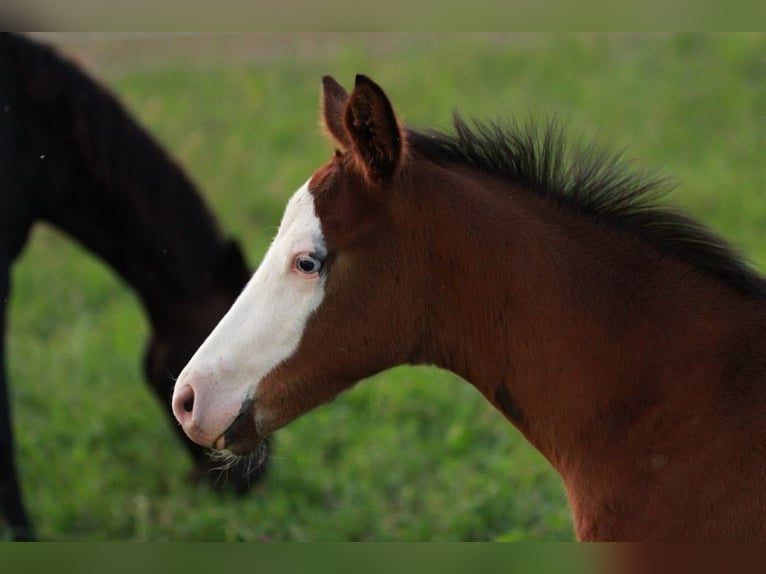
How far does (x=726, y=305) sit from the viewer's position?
2.91 meters

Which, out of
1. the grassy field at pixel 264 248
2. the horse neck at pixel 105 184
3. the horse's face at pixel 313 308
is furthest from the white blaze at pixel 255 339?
the horse neck at pixel 105 184

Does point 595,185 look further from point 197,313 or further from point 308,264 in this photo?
point 197,313

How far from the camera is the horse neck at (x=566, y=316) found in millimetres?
2883

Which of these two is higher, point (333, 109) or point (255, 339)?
point (333, 109)

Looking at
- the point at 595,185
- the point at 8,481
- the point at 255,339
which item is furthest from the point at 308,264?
the point at 8,481

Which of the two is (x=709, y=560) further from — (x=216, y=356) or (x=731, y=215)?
(x=731, y=215)

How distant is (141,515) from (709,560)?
3.75m

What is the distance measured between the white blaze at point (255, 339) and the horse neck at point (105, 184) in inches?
100

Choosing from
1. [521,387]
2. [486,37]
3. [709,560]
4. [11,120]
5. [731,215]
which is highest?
[486,37]

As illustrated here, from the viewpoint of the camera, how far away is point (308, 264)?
301 cm

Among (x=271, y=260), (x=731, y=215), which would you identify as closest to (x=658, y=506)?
(x=271, y=260)

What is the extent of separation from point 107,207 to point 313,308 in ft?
9.39

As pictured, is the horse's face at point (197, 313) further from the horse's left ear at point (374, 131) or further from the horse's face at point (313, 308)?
the horse's left ear at point (374, 131)

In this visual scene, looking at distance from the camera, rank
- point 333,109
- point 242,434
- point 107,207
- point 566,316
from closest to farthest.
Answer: point 566,316
point 242,434
point 333,109
point 107,207
